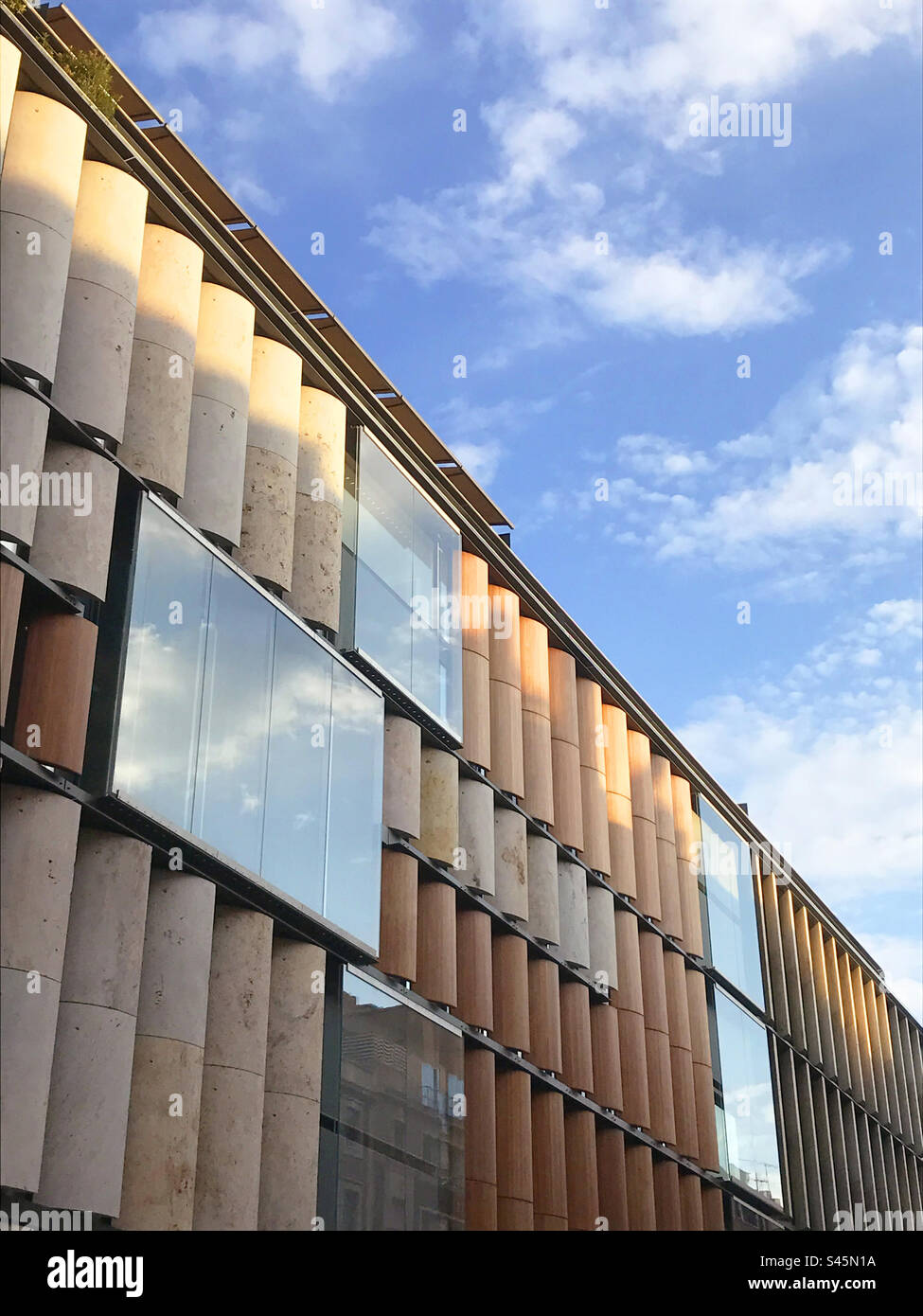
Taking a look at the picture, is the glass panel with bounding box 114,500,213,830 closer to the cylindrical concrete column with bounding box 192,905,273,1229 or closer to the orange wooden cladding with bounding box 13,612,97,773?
the orange wooden cladding with bounding box 13,612,97,773

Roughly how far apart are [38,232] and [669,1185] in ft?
80.7

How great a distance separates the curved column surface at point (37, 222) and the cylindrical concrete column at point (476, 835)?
12634 millimetres

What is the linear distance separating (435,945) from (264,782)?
610cm

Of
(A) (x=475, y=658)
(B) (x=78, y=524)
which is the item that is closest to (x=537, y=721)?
(A) (x=475, y=658)

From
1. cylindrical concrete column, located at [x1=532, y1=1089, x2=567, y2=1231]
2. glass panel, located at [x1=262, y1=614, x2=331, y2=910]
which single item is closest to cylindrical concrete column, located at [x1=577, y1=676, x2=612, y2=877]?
cylindrical concrete column, located at [x1=532, y1=1089, x2=567, y2=1231]

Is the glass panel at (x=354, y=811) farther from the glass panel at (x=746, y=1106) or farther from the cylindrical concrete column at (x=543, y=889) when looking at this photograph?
the glass panel at (x=746, y=1106)

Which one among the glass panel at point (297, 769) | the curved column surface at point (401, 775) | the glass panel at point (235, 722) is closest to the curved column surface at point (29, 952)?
the glass panel at point (235, 722)

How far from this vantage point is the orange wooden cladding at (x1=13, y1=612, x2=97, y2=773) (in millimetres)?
16781

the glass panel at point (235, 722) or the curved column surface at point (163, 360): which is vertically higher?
the curved column surface at point (163, 360)

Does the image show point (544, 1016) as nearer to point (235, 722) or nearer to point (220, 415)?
point (235, 722)

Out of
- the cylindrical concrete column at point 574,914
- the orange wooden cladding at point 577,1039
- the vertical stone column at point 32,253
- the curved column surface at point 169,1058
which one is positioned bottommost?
the curved column surface at point 169,1058

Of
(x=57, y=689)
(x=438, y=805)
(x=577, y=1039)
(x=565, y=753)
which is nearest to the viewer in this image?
(x=57, y=689)

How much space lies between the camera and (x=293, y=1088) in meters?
19.8

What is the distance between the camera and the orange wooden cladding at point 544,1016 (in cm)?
2845
